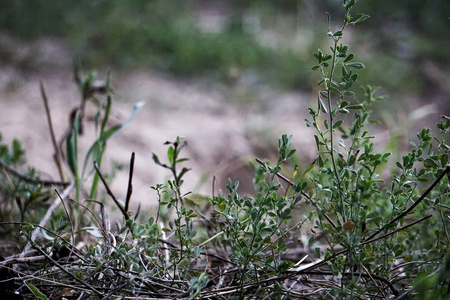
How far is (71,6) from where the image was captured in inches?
149

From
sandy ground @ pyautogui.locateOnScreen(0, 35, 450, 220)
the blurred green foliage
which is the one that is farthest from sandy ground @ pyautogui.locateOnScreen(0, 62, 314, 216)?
the blurred green foliage

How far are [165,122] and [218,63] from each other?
860mm

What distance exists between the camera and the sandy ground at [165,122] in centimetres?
239

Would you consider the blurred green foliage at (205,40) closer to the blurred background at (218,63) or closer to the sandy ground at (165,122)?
the blurred background at (218,63)

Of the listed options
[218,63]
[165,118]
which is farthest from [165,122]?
[218,63]

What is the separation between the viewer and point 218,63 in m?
3.55

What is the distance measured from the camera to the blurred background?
2.81 metres

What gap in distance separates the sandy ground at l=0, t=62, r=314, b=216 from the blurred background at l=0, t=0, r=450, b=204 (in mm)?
10

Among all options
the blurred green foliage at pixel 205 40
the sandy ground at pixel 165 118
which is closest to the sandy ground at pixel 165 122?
the sandy ground at pixel 165 118

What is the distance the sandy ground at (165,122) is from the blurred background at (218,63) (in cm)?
1

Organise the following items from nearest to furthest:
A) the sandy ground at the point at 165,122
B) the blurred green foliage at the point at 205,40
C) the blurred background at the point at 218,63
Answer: the sandy ground at the point at 165,122 < the blurred background at the point at 218,63 < the blurred green foliage at the point at 205,40

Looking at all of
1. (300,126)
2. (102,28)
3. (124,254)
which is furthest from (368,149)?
(102,28)

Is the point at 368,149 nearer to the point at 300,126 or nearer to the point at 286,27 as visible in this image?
the point at 300,126

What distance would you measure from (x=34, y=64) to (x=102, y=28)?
636 mm
